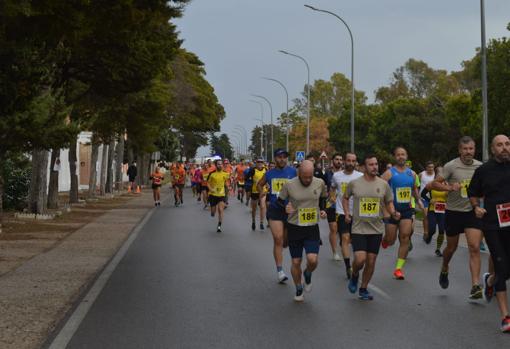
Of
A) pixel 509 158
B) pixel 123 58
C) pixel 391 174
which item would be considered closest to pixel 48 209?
pixel 123 58

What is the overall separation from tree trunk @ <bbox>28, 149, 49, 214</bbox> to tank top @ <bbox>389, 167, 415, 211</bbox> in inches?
603

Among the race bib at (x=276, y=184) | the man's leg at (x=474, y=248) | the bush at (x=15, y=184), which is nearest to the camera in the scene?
the man's leg at (x=474, y=248)

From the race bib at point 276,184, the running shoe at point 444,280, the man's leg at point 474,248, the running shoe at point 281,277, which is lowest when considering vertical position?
the running shoe at point 281,277

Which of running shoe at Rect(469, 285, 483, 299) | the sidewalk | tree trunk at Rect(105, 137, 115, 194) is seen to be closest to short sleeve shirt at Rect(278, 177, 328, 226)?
running shoe at Rect(469, 285, 483, 299)

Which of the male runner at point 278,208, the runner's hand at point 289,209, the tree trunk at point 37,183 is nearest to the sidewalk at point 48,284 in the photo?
the male runner at point 278,208

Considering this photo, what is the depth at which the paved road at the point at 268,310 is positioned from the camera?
26.1ft

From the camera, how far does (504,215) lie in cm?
860

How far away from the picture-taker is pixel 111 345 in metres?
7.77

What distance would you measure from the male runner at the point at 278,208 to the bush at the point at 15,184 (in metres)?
17.3

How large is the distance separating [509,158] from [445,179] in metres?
1.97

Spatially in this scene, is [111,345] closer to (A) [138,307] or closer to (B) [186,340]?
(B) [186,340]

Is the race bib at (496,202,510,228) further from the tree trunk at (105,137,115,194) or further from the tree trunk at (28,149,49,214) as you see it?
the tree trunk at (105,137,115,194)

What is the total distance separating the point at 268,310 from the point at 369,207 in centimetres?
174

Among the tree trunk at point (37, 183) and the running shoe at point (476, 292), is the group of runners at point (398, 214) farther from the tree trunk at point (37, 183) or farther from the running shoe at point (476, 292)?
the tree trunk at point (37, 183)
